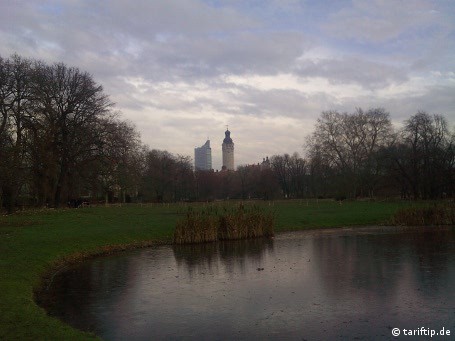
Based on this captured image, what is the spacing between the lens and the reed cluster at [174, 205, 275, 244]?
2508cm

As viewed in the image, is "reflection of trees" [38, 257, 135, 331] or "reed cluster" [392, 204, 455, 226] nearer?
"reflection of trees" [38, 257, 135, 331]

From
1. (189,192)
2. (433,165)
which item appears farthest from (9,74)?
(189,192)

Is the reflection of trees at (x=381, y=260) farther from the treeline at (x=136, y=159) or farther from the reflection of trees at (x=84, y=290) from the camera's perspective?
the treeline at (x=136, y=159)

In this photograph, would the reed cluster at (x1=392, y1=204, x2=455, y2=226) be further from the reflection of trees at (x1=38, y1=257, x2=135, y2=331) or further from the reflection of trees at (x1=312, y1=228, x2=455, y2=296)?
the reflection of trees at (x1=38, y1=257, x2=135, y2=331)

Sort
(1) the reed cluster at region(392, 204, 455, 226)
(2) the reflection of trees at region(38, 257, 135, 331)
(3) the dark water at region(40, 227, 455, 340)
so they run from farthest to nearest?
(1) the reed cluster at region(392, 204, 455, 226), (2) the reflection of trees at region(38, 257, 135, 331), (3) the dark water at region(40, 227, 455, 340)

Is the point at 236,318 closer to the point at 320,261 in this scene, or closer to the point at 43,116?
the point at 320,261

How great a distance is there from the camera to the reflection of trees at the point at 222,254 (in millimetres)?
17719

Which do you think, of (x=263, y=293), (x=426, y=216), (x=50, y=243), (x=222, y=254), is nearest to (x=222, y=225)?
(x=222, y=254)

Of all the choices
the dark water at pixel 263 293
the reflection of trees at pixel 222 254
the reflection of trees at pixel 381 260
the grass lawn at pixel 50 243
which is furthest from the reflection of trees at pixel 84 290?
the reflection of trees at pixel 381 260

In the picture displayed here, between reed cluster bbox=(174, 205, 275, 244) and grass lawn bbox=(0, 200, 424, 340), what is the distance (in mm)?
1514

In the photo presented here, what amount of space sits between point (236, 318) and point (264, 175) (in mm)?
87530

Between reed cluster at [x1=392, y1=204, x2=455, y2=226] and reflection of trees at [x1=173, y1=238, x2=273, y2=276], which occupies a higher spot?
reed cluster at [x1=392, y1=204, x2=455, y2=226]

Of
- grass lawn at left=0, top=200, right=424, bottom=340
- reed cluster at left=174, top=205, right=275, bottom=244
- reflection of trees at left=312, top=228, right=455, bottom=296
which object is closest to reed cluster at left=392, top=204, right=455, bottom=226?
grass lawn at left=0, top=200, right=424, bottom=340

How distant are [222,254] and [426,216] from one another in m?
18.4
